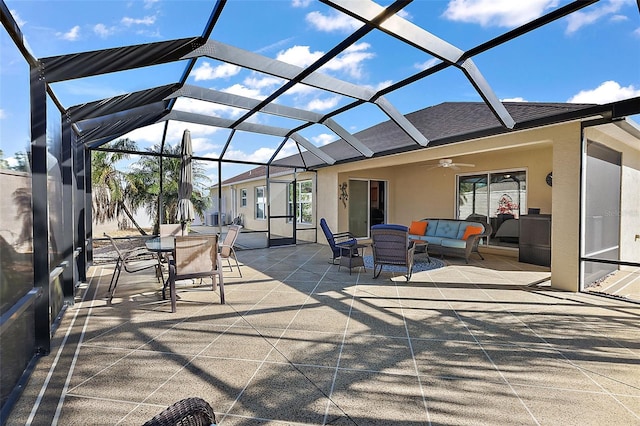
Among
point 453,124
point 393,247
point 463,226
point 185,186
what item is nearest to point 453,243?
point 463,226

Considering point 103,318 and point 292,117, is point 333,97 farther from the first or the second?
point 103,318

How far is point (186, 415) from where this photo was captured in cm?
105

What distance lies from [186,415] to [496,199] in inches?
376

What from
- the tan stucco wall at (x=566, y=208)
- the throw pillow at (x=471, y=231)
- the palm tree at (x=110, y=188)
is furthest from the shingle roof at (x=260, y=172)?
the tan stucco wall at (x=566, y=208)

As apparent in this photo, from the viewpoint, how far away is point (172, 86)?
5254mm

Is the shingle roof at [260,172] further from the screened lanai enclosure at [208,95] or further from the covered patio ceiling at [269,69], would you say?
the covered patio ceiling at [269,69]

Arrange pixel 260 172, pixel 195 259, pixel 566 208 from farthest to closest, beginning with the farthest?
pixel 260 172 < pixel 566 208 < pixel 195 259

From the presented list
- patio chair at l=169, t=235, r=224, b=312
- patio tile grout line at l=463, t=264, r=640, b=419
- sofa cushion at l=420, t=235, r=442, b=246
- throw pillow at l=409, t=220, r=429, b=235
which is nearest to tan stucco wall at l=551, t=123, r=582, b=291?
patio tile grout line at l=463, t=264, r=640, b=419

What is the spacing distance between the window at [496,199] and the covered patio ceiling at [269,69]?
10.3 feet

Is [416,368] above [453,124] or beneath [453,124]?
beneath

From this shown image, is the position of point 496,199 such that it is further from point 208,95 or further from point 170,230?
point 170,230

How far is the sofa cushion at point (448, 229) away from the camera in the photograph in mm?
8250

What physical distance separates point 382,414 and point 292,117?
5933 millimetres

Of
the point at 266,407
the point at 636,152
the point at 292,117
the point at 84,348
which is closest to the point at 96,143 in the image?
the point at 292,117
